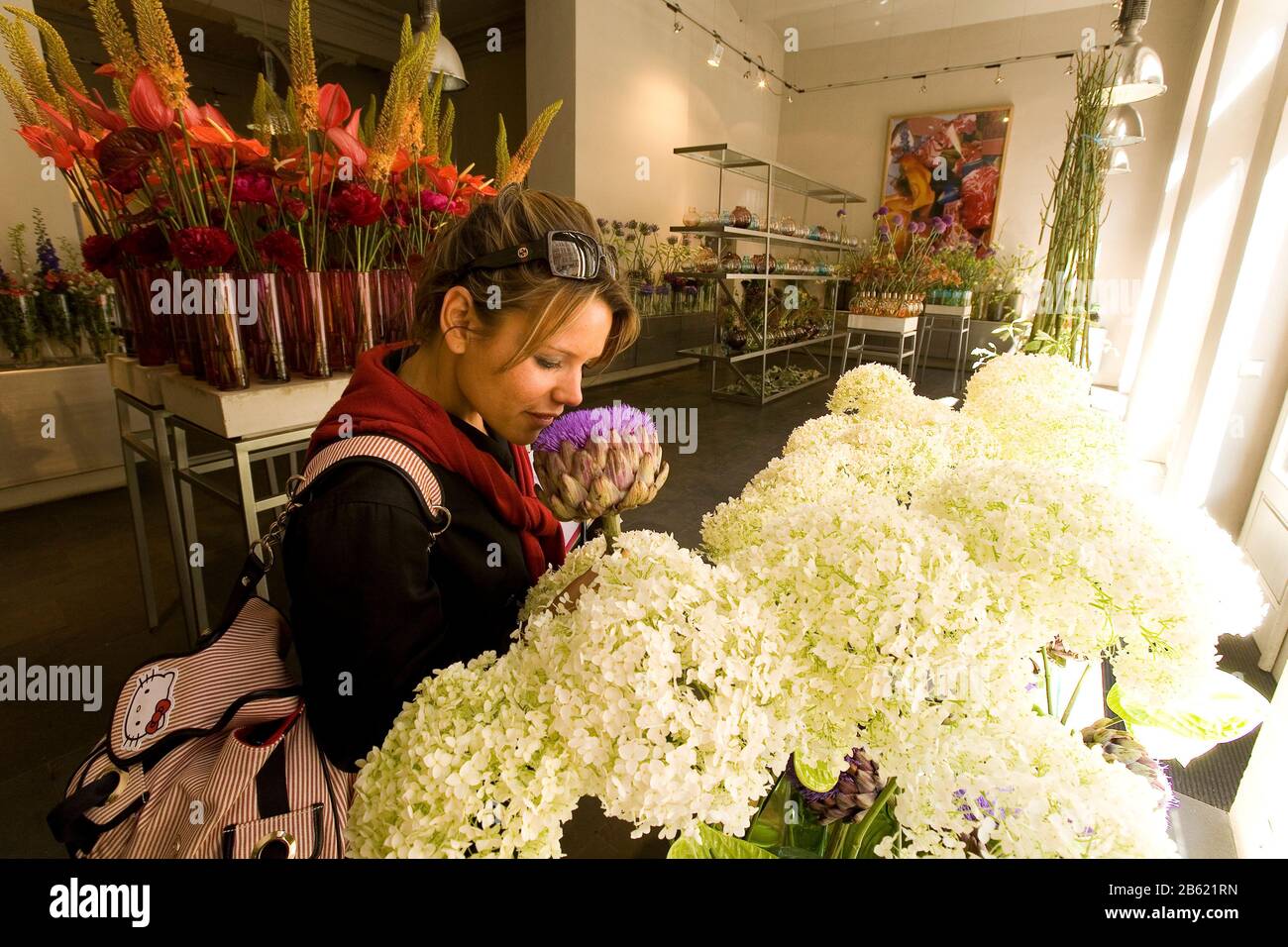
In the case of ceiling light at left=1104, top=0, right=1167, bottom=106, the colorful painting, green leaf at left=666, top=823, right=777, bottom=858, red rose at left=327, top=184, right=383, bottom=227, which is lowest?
green leaf at left=666, top=823, right=777, bottom=858

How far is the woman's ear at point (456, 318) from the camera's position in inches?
35.0

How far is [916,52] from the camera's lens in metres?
8.69

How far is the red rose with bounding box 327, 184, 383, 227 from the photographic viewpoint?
4.86 feet

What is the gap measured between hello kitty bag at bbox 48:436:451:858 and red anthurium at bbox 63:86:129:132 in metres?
1.22

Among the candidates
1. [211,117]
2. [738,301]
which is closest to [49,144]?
[211,117]

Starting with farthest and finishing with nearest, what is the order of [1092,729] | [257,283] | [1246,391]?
1. [1246,391]
2. [257,283]
3. [1092,729]

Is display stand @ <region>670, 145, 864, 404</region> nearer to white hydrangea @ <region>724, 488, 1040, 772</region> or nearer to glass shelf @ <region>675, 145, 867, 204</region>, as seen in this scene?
glass shelf @ <region>675, 145, 867, 204</region>

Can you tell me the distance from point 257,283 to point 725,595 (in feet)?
5.32

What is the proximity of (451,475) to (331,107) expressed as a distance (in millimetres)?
1128

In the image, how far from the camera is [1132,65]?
2398 mm

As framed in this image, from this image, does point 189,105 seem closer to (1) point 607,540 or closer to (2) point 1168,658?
(1) point 607,540

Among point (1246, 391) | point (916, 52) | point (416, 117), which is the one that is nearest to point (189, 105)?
point (416, 117)

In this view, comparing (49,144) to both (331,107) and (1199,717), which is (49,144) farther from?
(1199,717)

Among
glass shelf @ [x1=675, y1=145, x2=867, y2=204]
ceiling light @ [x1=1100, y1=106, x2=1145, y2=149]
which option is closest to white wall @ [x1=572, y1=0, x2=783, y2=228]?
glass shelf @ [x1=675, y1=145, x2=867, y2=204]
